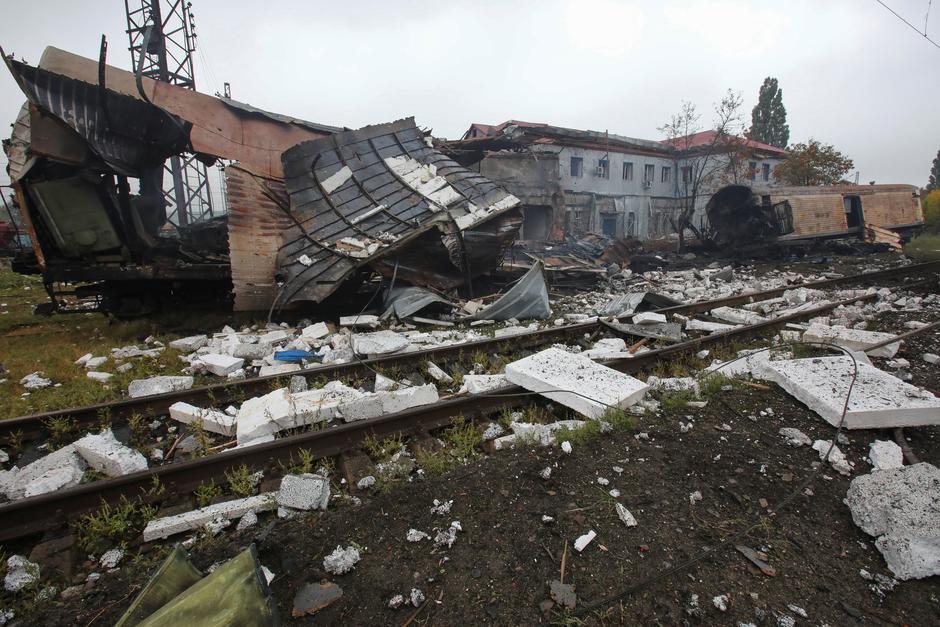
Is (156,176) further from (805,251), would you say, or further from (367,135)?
(805,251)

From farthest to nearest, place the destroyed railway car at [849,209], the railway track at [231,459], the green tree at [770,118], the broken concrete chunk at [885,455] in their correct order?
1. the green tree at [770,118]
2. the destroyed railway car at [849,209]
3. the broken concrete chunk at [885,455]
4. the railway track at [231,459]

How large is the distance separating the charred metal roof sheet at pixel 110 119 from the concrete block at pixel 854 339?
10126mm

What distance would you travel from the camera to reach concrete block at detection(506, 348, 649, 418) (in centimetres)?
342

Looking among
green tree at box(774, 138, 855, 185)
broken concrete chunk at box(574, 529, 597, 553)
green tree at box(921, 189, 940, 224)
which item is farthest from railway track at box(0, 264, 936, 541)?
green tree at box(921, 189, 940, 224)

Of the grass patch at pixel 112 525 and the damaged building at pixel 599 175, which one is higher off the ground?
the damaged building at pixel 599 175

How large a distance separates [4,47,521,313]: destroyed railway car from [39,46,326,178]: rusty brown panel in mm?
22

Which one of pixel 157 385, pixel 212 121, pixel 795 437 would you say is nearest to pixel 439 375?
pixel 157 385

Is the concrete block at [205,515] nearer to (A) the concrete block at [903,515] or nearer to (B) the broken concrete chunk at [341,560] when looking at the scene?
(B) the broken concrete chunk at [341,560]

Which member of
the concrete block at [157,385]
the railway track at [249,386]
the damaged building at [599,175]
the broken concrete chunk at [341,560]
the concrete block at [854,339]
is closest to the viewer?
the broken concrete chunk at [341,560]

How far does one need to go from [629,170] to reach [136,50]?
95.5ft

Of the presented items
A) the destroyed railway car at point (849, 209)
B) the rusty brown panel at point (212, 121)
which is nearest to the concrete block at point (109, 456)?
the rusty brown panel at point (212, 121)

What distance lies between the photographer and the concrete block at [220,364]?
5.00 metres

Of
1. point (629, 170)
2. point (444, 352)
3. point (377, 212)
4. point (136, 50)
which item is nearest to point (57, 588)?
point (444, 352)

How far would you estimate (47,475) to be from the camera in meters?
2.83
